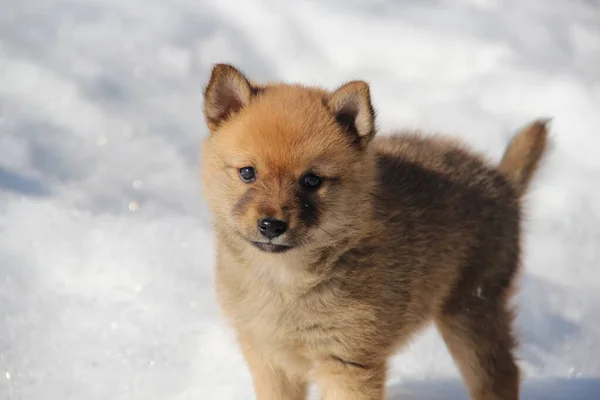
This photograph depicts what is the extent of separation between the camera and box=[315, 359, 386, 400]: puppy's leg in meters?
2.93

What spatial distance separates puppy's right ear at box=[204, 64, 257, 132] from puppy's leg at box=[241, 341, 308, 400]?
84 cm

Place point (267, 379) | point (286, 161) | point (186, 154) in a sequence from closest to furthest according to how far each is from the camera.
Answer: point (286, 161)
point (267, 379)
point (186, 154)

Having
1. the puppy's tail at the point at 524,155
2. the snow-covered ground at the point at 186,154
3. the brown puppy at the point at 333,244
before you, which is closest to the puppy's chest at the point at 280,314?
the brown puppy at the point at 333,244

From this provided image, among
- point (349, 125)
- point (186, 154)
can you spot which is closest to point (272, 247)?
point (349, 125)

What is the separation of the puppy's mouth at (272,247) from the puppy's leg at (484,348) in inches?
37.5

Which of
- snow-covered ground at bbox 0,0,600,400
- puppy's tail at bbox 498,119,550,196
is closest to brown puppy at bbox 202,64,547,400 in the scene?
puppy's tail at bbox 498,119,550,196

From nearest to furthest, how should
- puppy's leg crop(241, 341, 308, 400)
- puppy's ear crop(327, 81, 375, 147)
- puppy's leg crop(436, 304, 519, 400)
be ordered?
puppy's ear crop(327, 81, 375, 147) < puppy's leg crop(241, 341, 308, 400) < puppy's leg crop(436, 304, 519, 400)

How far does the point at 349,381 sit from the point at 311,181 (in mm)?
705

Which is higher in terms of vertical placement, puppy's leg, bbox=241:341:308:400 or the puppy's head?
the puppy's head

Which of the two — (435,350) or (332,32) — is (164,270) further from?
(332,32)

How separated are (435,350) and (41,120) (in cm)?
264

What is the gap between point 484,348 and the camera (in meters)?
3.41

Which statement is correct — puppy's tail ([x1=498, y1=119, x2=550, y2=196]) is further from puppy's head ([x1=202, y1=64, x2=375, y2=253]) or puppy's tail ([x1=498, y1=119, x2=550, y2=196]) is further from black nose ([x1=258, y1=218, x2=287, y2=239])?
black nose ([x1=258, y1=218, x2=287, y2=239])

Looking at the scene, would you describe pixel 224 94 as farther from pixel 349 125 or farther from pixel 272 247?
pixel 272 247
